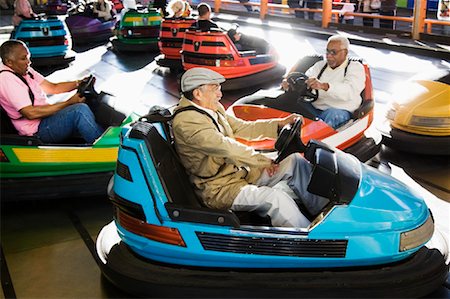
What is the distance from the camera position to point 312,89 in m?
2.80

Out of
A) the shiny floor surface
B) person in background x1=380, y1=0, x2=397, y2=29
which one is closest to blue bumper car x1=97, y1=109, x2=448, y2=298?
the shiny floor surface

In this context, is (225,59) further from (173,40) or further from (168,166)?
(168,166)

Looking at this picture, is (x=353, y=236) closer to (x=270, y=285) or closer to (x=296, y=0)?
(x=270, y=285)

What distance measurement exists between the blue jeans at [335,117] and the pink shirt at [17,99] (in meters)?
1.32

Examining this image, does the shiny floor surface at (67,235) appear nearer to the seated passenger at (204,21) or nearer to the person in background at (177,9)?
the seated passenger at (204,21)

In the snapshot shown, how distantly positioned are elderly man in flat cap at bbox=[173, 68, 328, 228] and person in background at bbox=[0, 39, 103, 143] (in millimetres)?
852

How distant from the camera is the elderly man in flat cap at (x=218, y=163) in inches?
66.6

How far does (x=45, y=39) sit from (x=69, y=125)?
11.7 feet

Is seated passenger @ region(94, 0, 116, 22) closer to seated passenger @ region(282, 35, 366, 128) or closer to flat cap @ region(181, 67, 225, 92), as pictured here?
seated passenger @ region(282, 35, 366, 128)

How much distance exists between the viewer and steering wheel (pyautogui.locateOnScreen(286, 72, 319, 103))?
274 cm

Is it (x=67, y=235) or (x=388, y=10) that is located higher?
(x=388, y=10)

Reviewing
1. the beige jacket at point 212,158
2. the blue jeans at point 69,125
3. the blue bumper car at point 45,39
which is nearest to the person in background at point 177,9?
the blue bumper car at point 45,39

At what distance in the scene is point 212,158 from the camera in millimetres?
1753

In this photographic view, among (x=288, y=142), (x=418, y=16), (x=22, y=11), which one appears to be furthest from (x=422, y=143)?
Result: (x=418, y=16)
